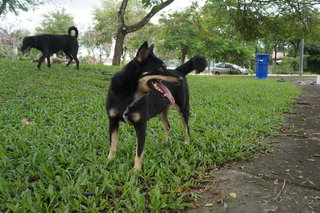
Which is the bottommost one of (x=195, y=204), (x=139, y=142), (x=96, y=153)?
(x=195, y=204)

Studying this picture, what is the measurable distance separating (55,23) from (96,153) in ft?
130

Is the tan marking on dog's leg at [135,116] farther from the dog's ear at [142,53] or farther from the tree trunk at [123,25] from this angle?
the tree trunk at [123,25]

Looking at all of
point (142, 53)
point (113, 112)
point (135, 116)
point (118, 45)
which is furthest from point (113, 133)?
point (118, 45)

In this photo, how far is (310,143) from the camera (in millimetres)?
4102

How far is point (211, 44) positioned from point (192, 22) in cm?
341

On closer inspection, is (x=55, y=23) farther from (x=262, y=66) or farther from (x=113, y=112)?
(x=113, y=112)

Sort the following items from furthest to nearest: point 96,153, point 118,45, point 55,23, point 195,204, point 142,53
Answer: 1. point 55,23
2. point 118,45
3. point 96,153
4. point 142,53
5. point 195,204

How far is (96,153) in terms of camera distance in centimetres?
341

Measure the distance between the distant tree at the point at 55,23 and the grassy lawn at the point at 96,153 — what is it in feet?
114

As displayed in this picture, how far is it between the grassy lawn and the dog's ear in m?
1.26

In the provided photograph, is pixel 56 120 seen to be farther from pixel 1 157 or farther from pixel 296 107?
pixel 296 107

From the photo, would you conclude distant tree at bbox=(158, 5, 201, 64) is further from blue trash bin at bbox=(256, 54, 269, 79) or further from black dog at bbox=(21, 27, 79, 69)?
black dog at bbox=(21, 27, 79, 69)

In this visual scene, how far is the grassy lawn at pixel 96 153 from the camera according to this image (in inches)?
91.4

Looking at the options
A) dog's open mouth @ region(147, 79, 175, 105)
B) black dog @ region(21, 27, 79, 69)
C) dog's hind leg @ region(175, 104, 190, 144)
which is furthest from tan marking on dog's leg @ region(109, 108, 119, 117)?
black dog @ region(21, 27, 79, 69)
